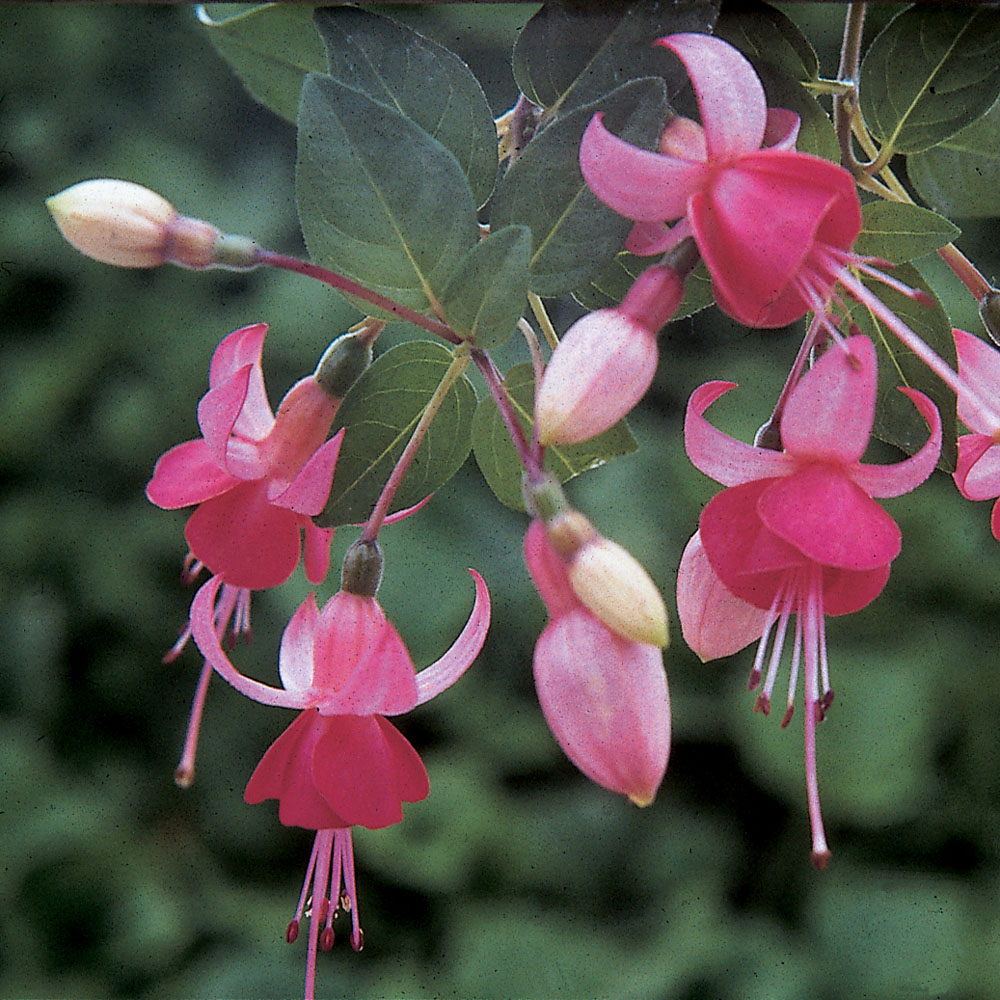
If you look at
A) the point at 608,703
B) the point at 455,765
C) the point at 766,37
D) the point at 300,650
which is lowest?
the point at 455,765

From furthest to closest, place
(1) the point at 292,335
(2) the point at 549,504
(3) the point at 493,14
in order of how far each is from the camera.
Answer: (1) the point at 292,335, (3) the point at 493,14, (2) the point at 549,504

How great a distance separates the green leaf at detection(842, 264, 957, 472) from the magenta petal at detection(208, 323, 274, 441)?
0.19 metres

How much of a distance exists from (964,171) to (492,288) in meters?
0.22

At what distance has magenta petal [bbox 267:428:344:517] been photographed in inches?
13.6

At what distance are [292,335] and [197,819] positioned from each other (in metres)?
0.40

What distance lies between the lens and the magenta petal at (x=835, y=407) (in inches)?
11.5

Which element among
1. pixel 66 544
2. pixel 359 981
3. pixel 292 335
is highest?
pixel 292 335

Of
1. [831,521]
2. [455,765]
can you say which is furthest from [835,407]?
[455,765]

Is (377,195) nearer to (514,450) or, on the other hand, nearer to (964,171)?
(514,450)

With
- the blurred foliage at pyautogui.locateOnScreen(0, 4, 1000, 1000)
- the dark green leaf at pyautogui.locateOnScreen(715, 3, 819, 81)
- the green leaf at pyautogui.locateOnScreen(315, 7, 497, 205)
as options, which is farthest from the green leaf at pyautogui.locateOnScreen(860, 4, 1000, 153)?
the blurred foliage at pyautogui.locateOnScreen(0, 4, 1000, 1000)

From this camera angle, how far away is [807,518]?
0.30m

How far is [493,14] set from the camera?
47 centimetres

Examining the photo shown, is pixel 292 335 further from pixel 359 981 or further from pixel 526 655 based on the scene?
pixel 359 981

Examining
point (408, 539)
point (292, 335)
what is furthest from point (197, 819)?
point (292, 335)
